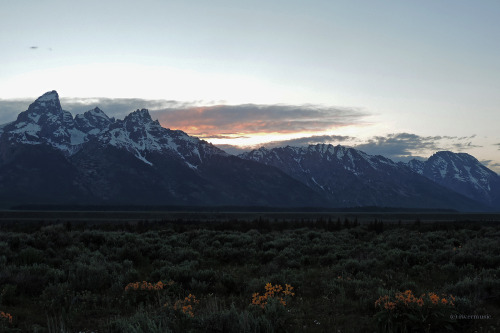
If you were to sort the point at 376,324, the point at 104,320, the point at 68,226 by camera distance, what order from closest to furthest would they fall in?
1. the point at 376,324
2. the point at 104,320
3. the point at 68,226

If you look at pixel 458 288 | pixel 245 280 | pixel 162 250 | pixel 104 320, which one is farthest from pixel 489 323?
pixel 162 250

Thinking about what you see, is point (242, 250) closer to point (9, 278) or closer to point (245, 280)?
point (245, 280)

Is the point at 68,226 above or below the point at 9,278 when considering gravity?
below

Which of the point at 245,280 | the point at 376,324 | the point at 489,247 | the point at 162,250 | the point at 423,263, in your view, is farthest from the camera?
the point at 162,250

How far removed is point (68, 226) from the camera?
28.1 metres

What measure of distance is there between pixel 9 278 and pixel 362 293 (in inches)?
439

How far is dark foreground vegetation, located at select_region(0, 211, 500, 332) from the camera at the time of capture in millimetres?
8352

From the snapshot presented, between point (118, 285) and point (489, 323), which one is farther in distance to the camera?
point (118, 285)

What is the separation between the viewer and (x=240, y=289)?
12711mm

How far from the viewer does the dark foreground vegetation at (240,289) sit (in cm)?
835

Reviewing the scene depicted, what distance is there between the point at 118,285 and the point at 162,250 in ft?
21.1

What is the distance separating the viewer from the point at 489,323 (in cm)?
875

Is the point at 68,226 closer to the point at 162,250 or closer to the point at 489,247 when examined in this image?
the point at 162,250

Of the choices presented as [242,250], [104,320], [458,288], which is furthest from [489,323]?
[242,250]
